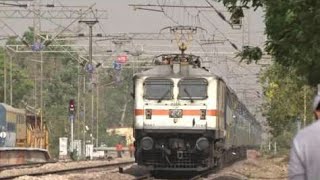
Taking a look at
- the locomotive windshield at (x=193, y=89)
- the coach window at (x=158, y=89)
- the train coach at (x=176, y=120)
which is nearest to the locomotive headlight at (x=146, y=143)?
the train coach at (x=176, y=120)

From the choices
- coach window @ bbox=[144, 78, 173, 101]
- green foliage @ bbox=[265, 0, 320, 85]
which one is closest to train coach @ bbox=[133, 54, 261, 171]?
coach window @ bbox=[144, 78, 173, 101]

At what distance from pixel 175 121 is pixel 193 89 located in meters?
1.24

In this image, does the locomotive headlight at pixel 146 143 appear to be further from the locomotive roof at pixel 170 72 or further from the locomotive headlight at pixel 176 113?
the locomotive roof at pixel 170 72

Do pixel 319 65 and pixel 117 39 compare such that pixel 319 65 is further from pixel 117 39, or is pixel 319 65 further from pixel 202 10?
pixel 117 39

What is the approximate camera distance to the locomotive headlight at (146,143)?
77.5 ft

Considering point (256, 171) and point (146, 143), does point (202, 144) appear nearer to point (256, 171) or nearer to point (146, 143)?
point (146, 143)

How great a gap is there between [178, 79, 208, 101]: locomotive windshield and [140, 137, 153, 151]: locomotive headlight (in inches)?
65.4

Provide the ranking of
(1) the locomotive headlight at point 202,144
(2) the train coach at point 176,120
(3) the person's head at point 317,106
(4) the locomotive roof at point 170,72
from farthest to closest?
(4) the locomotive roof at point 170,72, (2) the train coach at point 176,120, (1) the locomotive headlight at point 202,144, (3) the person's head at point 317,106

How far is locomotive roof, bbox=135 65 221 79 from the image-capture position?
24.7 metres

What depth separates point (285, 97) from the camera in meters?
46.8

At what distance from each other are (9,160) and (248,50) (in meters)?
25.5

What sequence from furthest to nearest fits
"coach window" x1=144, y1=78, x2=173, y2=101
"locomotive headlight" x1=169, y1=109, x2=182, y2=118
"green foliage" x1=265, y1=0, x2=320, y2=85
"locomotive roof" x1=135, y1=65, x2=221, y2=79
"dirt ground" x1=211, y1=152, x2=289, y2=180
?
"dirt ground" x1=211, y1=152, x2=289, y2=180 < "locomotive roof" x1=135, y1=65, x2=221, y2=79 < "coach window" x1=144, y1=78, x2=173, y2=101 < "locomotive headlight" x1=169, y1=109, x2=182, y2=118 < "green foliage" x1=265, y1=0, x2=320, y2=85

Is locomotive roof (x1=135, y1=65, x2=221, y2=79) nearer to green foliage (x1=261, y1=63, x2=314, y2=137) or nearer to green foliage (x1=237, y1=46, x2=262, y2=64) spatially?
green foliage (x1=237, y1=46, x2=262, y2=64)

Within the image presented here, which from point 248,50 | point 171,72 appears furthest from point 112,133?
point 248,50
